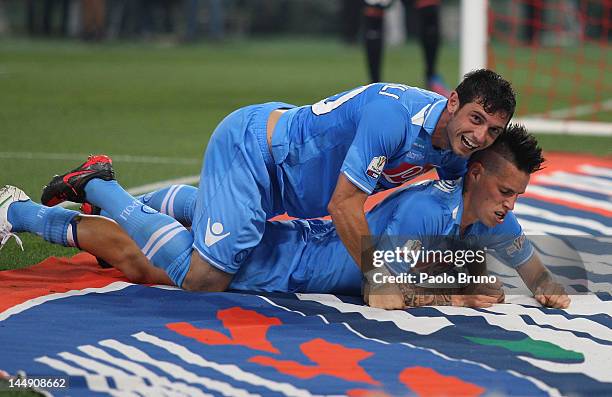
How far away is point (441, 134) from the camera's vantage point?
14.0 ft

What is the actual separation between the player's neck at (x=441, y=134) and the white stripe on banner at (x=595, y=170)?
3585 mm

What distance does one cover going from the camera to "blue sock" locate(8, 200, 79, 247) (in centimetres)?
466

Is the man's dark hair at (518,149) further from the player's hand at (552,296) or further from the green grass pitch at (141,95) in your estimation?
the green grass pitch at (141,95)

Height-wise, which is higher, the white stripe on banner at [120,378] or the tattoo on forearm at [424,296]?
the white stripe on banner at [120,378]

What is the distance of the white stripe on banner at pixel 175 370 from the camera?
3334 millimetres

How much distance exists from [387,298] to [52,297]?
1.24 meters

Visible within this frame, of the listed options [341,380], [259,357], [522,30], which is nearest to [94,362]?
[259,357]

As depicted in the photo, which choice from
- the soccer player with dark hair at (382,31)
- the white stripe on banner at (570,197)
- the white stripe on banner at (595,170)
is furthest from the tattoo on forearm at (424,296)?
the soccer player with dark hair at (382,31)

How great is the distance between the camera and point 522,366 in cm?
362

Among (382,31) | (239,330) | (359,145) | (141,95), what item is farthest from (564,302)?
(141,95)

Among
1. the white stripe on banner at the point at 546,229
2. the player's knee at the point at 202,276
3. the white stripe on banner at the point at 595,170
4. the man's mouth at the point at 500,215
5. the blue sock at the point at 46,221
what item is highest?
the man's mouth at the point at 500,215

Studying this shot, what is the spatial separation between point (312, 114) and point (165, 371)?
4.57ft

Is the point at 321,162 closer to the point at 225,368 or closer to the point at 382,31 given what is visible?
the point at 225,368

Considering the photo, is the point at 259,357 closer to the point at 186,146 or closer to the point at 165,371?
the point at 165,371
